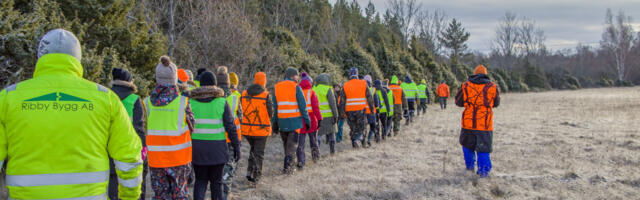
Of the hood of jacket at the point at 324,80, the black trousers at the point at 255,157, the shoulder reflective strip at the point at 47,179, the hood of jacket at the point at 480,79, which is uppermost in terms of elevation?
the hood of jacket at the point at 324,80

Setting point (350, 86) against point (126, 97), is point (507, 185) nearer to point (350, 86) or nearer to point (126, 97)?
point (350, 86)

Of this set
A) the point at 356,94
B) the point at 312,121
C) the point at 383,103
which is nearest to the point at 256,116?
the point at 312,121

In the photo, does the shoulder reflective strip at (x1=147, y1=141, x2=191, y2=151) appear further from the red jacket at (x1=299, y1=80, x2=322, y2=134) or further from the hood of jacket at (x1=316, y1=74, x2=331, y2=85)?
the hood of jacket at (x1=316, y1=74, x2=331, y2=85)

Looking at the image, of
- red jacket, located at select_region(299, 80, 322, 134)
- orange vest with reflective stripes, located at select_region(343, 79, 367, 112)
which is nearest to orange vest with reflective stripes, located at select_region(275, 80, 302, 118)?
red jacket, located at select_region(299, 80, 322, 134)

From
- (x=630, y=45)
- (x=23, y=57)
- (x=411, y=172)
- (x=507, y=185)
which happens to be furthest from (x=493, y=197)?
(x=630, y=45)

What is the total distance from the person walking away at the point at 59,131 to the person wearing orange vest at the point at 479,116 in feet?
17.7

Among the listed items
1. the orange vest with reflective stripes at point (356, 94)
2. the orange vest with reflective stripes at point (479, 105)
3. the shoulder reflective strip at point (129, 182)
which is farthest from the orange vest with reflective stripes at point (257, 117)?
the shoulder reflective strip at point (129, 182)

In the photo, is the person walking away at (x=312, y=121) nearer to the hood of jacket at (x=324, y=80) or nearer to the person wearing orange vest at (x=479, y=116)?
the hood of jacket at (x=324, y=80)

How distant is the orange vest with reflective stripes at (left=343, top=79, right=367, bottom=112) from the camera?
937 centimetres

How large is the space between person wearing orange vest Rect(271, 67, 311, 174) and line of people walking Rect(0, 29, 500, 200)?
2cm

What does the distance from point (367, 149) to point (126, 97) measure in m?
6.12

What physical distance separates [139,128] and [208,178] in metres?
1.01

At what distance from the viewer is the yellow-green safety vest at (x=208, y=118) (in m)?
4.66

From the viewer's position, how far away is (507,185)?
6.01 metres
